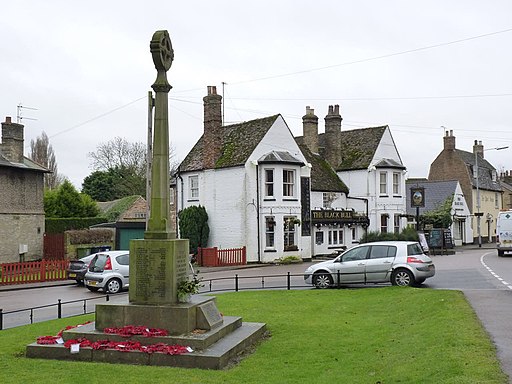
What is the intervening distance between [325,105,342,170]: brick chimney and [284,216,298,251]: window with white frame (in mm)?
10837

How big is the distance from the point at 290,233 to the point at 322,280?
17.6m

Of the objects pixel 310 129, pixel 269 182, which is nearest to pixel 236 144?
pixel 269 182

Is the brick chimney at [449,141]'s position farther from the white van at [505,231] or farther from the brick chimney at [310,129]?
the white van at [505,231]

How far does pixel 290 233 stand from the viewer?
38688 millimetres

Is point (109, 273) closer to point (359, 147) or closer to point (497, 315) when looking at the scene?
point (497, 315)

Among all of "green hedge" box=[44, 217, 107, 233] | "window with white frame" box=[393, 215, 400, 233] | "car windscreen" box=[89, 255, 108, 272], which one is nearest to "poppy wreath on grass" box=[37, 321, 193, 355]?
"car windscreen" box=[89, 255, 108, 272]

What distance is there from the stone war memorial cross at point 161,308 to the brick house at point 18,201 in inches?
971

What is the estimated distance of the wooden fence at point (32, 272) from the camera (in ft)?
88.0

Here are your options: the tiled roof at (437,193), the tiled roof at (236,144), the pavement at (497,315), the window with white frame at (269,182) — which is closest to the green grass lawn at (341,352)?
the pavement at (497,315)

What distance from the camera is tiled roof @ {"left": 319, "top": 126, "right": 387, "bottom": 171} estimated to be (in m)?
46.2

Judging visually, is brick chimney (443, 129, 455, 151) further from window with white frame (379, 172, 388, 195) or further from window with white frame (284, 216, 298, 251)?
window with white frame (284, 216, 298, 251)

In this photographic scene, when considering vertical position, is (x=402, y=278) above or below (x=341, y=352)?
above

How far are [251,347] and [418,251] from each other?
11.0 meters

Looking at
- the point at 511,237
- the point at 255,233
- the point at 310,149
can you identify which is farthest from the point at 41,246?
the point at 511,237
